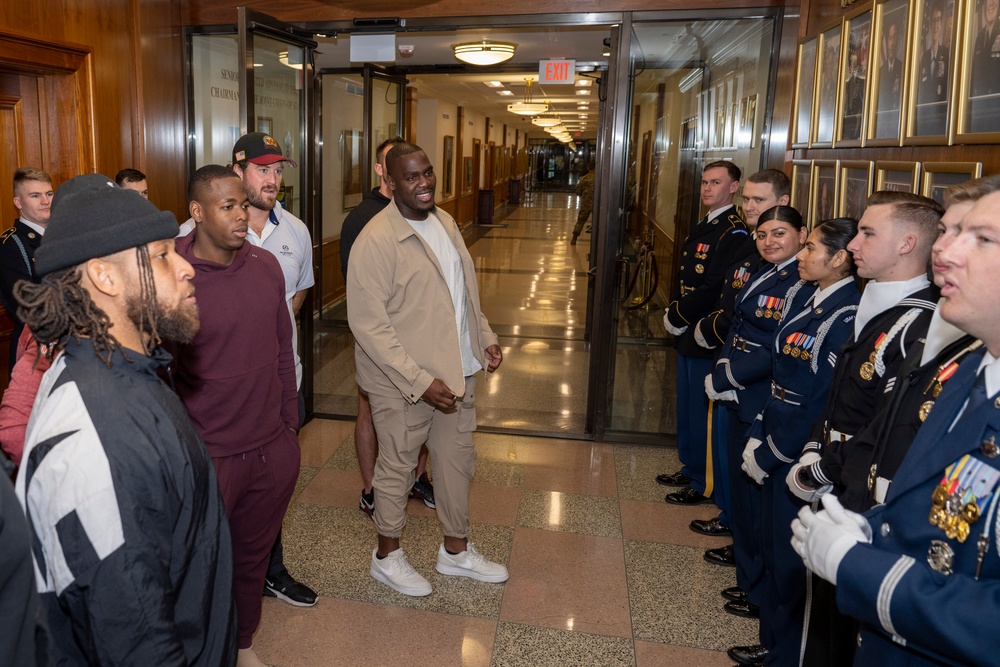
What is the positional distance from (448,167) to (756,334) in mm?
13632

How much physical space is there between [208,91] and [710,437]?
12.5ft

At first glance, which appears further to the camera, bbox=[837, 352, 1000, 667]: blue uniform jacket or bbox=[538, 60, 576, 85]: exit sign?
bbox=[538, 60, 576, 85]: exit sign

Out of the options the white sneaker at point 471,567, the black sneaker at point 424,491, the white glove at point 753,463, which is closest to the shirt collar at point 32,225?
the black sneaker at point 424,491

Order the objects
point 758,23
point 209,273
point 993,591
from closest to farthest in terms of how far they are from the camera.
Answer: point 993,591
point 209,273
point 758,23

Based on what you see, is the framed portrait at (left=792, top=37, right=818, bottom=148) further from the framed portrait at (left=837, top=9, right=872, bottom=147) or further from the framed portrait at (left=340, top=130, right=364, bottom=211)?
the framed portrait at (left=340, top=130, right=364, bottom=211)

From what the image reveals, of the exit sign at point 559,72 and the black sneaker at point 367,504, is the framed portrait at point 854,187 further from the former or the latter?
the black sneaker at point 367,504

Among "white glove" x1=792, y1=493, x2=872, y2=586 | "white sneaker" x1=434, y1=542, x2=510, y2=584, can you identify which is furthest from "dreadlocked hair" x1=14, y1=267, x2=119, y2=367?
"white sneaker" x1=434, y1=542, x2=510, y2=584

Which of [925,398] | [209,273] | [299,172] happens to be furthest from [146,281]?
[299,172]

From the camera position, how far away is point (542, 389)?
18.9 feet

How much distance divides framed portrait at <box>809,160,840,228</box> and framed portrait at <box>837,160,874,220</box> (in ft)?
0.10

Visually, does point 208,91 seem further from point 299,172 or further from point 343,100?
point 343,100

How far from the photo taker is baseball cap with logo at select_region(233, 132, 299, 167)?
119 inches

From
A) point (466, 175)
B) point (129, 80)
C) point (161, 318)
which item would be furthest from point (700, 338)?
point (466, 175)

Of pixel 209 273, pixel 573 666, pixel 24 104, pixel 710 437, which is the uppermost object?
pixel 24 104
